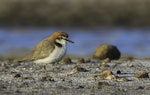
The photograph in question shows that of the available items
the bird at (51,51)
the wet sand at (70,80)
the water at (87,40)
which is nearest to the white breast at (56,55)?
the bird at (51,51)

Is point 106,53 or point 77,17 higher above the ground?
point 77,17

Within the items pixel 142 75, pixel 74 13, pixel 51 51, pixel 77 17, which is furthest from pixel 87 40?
pixel 142 75

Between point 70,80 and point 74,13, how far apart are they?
30485 millimetres

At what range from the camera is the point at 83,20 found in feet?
139

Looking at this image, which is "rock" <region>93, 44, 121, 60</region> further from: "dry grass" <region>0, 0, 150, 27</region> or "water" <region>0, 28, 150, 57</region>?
"dry grass" <region>0, 0, 150, 27</region>

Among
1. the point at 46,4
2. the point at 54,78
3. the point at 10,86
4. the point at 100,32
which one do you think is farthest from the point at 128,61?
the point at 46,4

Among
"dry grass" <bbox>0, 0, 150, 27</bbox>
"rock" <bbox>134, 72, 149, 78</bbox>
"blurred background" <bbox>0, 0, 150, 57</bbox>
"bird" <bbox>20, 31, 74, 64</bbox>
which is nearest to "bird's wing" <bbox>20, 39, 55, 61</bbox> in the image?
"bird" <bbox>20, 31, 74, 64</bbox>

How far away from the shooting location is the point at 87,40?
31156 millimetres

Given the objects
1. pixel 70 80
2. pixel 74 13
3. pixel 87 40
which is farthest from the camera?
pixel 74 13

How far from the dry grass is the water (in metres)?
2.57

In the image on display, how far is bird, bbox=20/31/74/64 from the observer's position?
1422 centimetres

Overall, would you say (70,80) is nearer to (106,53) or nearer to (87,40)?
(106,53)

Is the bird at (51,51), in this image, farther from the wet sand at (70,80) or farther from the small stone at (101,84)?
the small stone at (101,84)

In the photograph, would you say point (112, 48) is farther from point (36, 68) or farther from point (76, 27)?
point (76, 27)
